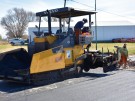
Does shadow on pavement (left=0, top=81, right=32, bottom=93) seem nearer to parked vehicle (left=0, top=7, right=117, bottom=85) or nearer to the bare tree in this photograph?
parked vehicle (left=0, top=7, right=117, bottom=85)

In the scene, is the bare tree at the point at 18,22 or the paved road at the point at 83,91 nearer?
the paved road at the point at 83,91

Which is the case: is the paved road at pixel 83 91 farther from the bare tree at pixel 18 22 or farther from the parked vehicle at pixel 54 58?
the bare tree at pixel 18 22

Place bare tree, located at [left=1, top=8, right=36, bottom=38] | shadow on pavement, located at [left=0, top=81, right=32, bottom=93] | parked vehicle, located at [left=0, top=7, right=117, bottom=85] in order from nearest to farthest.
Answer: shadow on pavement, located at [left=0, top=81, right=32, bottom=93], parked vehicle, located at [left=0, top=7, right=117, bottom=85], bare tree, located at [left=1, top=8, right=36, bottom=38]

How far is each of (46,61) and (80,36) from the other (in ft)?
8.04

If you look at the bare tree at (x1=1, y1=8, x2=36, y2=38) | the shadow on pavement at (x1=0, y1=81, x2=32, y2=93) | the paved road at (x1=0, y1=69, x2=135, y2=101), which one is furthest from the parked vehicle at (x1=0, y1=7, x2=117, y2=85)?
the bare tree at (x1=1, y1=8, x2=36, y2=38)

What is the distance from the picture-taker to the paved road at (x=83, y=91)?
8.30 meters

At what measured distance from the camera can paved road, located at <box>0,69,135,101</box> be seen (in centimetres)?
830

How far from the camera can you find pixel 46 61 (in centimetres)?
1033

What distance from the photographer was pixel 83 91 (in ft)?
30.0

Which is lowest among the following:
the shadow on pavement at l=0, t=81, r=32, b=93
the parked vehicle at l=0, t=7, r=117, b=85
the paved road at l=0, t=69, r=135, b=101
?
the shadow on pavement at l=0, t=81, r=32, b=93

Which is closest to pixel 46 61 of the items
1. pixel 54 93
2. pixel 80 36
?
pixel 54 93

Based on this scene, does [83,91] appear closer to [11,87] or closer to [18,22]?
[11,87]

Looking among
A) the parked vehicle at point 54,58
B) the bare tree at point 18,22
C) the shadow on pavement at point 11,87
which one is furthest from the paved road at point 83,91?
the bare tree at point 18,22

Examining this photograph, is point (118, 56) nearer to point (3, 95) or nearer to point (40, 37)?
point (40, 37)
